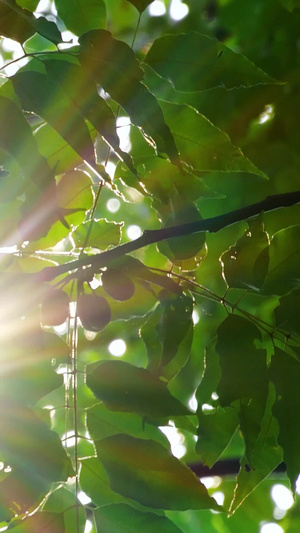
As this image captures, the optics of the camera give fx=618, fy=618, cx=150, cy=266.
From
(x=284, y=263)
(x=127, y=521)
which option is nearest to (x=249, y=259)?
(x=284, y=263)

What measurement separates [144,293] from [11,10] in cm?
56

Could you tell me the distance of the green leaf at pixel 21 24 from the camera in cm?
88

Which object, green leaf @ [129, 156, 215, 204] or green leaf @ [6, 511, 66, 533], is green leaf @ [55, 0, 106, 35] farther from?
green leaf @ [6, 511, 66, 533]

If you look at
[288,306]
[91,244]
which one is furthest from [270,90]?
[288,306]

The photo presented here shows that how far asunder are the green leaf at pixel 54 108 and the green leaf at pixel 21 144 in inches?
1.3

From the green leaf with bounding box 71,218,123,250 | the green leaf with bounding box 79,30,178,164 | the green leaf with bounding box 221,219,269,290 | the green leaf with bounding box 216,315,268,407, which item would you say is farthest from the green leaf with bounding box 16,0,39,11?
the green leaf with bounding box 216,315,268,407

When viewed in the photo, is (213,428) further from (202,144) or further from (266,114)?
(266,114)

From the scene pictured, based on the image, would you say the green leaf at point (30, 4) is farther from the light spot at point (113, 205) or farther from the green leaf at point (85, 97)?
the light spot at point (113, 205)

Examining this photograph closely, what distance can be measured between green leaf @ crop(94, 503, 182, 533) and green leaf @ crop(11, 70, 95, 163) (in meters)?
0.62

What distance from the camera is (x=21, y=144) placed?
90 centimetres

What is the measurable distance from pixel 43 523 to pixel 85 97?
72 centimetres

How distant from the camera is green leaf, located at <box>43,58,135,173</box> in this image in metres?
0.89

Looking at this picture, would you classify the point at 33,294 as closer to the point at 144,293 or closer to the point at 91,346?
the point at 144,293

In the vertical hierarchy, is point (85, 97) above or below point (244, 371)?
above
